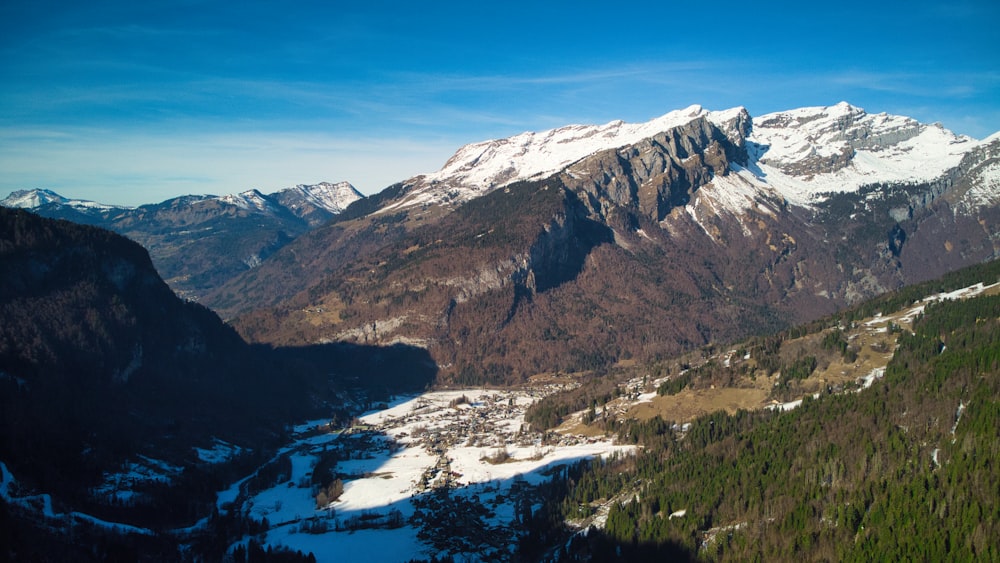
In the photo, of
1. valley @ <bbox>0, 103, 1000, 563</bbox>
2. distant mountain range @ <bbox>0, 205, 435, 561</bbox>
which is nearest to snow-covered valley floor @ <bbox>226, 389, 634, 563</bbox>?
valley @ <bbox>0, 103, 1000, 563</bbox>

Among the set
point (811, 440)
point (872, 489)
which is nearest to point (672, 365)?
point (811, 440)

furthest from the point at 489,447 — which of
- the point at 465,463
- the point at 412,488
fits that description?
the point at 412,488

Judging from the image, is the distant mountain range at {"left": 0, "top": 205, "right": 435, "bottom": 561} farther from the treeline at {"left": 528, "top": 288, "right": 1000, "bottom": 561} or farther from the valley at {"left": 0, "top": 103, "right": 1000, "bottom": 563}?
the treeline at {"left": 528, "top": 288, "right": 1000, "bottom": 561}

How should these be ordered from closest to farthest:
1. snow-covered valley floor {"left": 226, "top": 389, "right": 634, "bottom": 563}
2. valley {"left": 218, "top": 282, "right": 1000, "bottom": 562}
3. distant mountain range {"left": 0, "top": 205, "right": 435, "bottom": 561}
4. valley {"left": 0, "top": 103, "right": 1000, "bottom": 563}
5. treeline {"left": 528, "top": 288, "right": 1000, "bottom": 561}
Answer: treeline {"left": 528, "top": 288, "right": 1000, "bottom": 561} < valley {"left": 0, "top": 103, "right": 1000, "bottom": 563} < distant mountain range {"left": 0, "top": 205, "right": 435, "bottom": 561} < snow-covered valley floor {"left": 226, "top": 389, "right": 634, "bottom": 563} < valley {"left": 218, "top": 282, "right": 1000, "bottom": 562}

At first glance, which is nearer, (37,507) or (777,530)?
(777,530)

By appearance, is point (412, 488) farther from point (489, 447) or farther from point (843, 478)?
point (843, 478)

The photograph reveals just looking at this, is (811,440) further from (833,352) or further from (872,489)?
(833,352)
